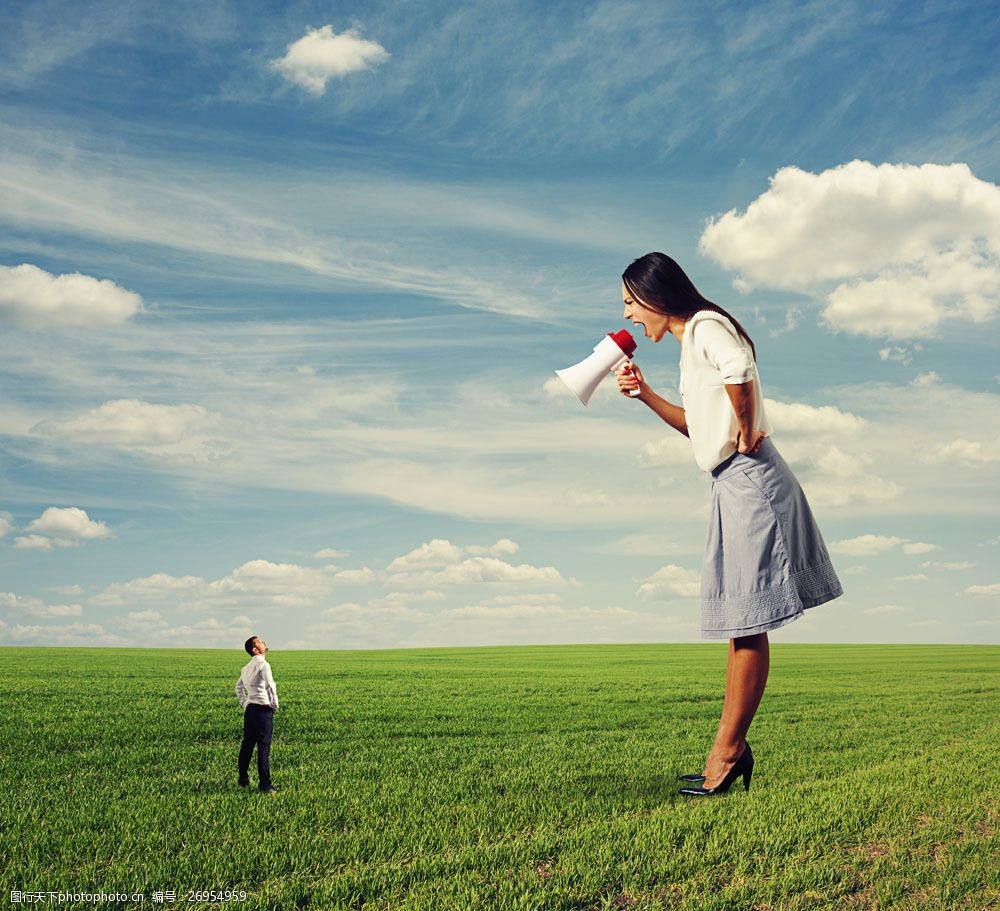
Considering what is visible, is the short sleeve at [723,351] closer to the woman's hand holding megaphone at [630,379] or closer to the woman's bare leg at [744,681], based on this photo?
the woman's hand holding megaphone at [630,379]

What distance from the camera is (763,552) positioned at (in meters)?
5.46

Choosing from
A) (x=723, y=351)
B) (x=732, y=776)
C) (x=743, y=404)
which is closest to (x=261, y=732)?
(x=732, y=776)

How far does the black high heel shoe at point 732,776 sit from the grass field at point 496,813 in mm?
102

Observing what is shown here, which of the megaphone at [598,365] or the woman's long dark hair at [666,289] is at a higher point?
the woman's long dark hair at [666,289]

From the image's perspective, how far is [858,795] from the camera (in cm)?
689

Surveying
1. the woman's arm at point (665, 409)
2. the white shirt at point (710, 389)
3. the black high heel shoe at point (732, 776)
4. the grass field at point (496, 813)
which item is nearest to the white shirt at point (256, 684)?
the grass field at point (496, 813)

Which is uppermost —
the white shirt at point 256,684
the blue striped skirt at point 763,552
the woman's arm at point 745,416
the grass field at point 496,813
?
the woman's arm at point 745,416

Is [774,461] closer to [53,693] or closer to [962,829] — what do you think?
[962,829]

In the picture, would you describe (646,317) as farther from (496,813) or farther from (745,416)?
(496,813)

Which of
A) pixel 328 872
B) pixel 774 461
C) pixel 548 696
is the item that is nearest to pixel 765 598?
pixel 774 461

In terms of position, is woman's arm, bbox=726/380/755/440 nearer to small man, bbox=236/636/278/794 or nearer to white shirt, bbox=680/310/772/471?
white shirt, bbox=680/310/772/471

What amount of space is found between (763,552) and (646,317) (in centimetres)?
172

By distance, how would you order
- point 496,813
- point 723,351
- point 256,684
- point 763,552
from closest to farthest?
point 723,351, point 763,552, point 496,813, point 256,684

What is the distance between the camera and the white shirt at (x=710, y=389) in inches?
211
